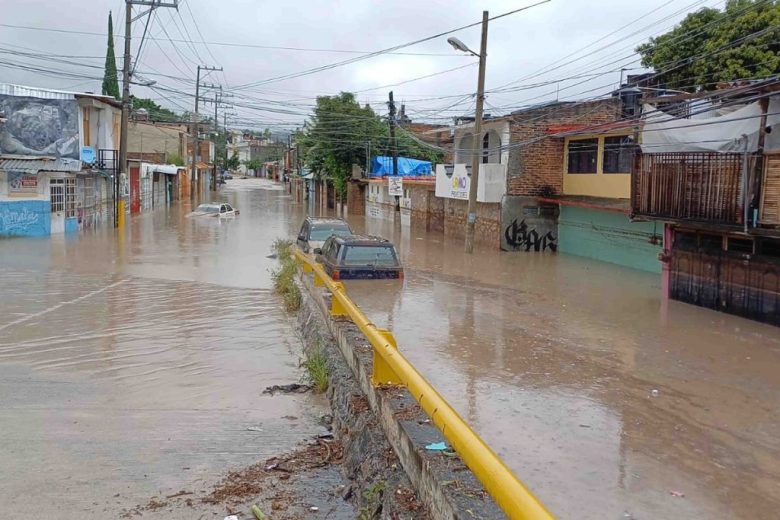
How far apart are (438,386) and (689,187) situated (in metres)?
8.56

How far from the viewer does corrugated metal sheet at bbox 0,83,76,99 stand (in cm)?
3036

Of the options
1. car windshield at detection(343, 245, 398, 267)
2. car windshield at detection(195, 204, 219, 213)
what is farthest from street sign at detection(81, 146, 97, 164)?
car windshield at detection(343, 245, 398, 267)

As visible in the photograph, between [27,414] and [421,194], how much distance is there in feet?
103

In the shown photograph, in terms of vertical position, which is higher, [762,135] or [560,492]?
[762,135]

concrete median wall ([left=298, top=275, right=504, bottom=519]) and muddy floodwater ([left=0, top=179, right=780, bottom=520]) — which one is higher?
concrete median wall ([left=298, top=275, right=504, bottom=519])

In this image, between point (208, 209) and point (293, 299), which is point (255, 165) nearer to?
point (208, 209)

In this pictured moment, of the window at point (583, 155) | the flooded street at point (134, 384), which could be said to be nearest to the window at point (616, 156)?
the window at point (583, 155)

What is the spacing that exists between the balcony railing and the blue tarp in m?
33.9

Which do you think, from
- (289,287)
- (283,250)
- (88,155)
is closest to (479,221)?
(283,250)

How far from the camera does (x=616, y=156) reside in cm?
2455

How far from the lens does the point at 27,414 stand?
8359mm

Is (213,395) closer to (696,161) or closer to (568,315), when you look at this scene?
(568,315)

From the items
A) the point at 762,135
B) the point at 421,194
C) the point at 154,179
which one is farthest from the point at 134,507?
the point at 154,179

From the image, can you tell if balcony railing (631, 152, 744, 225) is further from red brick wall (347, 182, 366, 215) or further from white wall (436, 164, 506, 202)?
red brick wall (347, 182, 366, 215)
